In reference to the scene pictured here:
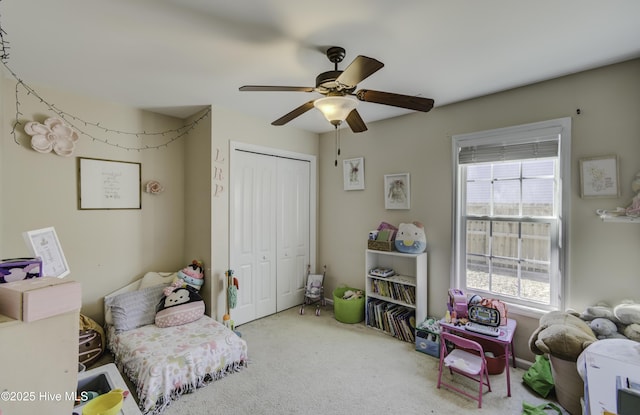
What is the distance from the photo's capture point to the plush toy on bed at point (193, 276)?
3.05 m

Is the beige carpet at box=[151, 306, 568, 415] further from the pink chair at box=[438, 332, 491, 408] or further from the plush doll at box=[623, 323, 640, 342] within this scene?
the plush doll at box=[623, 323, 640, 342]

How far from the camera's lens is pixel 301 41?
6.12ft

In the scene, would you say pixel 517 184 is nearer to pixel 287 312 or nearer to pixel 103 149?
pixel 287 312

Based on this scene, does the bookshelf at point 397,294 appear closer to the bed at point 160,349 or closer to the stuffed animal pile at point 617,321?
the stuffed animal pile at point 617,321

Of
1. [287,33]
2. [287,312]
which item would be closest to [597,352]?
[287,33]

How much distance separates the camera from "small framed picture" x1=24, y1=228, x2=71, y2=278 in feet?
3.92

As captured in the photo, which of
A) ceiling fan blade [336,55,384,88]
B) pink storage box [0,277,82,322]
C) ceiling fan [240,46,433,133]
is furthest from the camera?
ceiling fan [240,46,433,133]

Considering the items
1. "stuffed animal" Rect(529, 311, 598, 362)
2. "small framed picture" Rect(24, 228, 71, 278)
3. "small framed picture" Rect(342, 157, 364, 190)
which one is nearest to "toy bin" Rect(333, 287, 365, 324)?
"small framed picture" Rect(342, 157, 364, 190)

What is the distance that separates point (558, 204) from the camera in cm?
245

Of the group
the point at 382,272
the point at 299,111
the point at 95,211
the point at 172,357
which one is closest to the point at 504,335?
the point at 382,272

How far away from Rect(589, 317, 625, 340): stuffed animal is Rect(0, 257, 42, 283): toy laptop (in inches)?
122

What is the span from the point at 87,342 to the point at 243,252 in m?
1.60

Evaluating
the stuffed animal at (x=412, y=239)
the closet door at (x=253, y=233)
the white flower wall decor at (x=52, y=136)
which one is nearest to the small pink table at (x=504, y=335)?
the stuffed animal at (x=412, y=239)

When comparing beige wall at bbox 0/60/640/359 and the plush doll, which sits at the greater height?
beige wall at bbox 0/60/640/359
